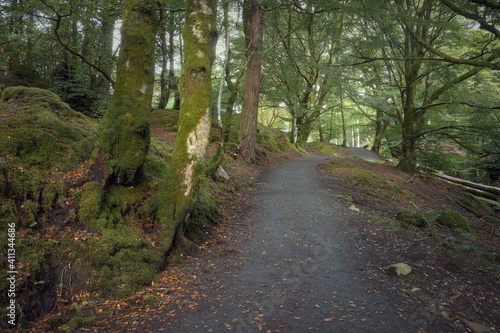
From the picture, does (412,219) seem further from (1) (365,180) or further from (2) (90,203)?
(2) (90,203)

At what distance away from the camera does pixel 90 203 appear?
3857mm

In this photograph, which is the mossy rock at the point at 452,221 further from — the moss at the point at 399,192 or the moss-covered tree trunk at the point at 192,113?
the moss-covered tree trunk at the point at 192,113

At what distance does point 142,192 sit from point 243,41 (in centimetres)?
1036

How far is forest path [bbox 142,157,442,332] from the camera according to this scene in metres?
2.85

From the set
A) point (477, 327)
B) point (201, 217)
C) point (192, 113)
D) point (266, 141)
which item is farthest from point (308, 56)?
point (477, 327)

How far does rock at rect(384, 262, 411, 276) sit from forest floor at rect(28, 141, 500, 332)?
0.25ft

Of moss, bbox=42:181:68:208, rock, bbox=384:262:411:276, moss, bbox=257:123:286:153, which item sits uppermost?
moss, bbox=257:123:286:153

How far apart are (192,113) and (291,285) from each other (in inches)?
146

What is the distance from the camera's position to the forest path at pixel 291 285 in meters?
2.85

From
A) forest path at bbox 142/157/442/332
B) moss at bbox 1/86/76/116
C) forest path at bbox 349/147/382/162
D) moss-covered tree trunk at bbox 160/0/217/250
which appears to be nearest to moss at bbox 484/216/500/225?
forest path at bbox 142/157/442/332

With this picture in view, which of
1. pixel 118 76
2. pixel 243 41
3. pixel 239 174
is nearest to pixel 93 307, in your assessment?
pixel 118 76

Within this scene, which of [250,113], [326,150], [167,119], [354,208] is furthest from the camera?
[326,150]

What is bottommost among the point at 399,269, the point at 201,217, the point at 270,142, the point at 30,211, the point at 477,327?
the point at 477,327

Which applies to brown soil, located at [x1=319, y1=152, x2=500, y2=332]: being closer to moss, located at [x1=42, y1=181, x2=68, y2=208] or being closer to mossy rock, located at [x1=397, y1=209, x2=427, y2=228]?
mossy rock, located at [x1=397, y1=209, x2=427, y2=228]
